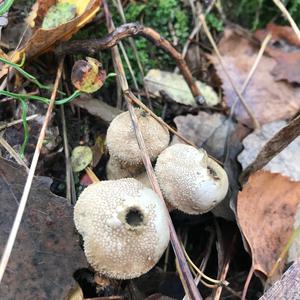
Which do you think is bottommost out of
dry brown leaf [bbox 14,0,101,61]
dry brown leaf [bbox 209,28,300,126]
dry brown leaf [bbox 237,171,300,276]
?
dry brown leaf [bbox 237,171,300,276]

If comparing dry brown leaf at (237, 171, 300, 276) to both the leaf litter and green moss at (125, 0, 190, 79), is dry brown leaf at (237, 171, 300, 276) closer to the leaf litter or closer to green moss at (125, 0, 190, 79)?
the leaf litter

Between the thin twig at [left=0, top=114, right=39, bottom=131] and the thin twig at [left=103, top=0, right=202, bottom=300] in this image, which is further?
the thin twig at [left=0, top=114, right=39, bottom=131]

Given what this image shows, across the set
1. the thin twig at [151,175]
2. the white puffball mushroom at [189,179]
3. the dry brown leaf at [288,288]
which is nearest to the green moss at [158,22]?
the thin twig at [151,175]

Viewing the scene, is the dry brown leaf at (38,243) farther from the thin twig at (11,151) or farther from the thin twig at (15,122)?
the thin twig at (15,122)

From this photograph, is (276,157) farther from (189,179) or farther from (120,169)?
(120,169)

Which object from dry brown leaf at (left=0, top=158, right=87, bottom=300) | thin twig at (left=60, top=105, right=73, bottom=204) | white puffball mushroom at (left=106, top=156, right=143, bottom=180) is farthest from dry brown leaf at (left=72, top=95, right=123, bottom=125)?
dry brown leaf at (left=0, top=158, right=87, bottom=300)

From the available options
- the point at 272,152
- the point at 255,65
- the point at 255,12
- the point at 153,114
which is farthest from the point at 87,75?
the point at 255,12
